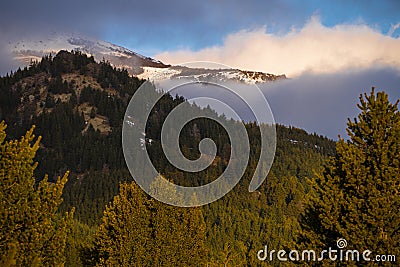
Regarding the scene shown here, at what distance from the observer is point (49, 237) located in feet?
44.6

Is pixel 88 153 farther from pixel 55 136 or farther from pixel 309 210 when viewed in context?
pixel 309 210

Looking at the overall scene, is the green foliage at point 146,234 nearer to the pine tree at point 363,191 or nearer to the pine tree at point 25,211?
the pine tree at point 25,211

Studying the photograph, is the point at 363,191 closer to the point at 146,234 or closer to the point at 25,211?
the point at 25,211

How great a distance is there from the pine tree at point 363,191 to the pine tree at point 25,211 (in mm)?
7645

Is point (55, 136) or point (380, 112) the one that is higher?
point (380, 112)

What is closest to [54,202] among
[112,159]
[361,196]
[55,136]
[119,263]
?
[361,196]

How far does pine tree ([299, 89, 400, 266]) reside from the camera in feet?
41.0

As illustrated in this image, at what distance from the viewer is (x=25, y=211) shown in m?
13.0

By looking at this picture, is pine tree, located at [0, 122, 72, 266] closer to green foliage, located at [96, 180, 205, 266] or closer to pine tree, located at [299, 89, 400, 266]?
pine tree, located at [299, 89, 400, 266]

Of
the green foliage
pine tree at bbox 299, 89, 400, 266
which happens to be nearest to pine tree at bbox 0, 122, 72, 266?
pine tree at bbox 299, 89, 400, 266

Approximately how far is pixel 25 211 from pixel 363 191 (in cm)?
970

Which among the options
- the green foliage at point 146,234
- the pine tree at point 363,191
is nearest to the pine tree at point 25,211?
the pine tree at point 363,191

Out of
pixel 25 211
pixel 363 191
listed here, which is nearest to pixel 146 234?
pixel 25 211

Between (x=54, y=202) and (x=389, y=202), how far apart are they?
32.1ft
